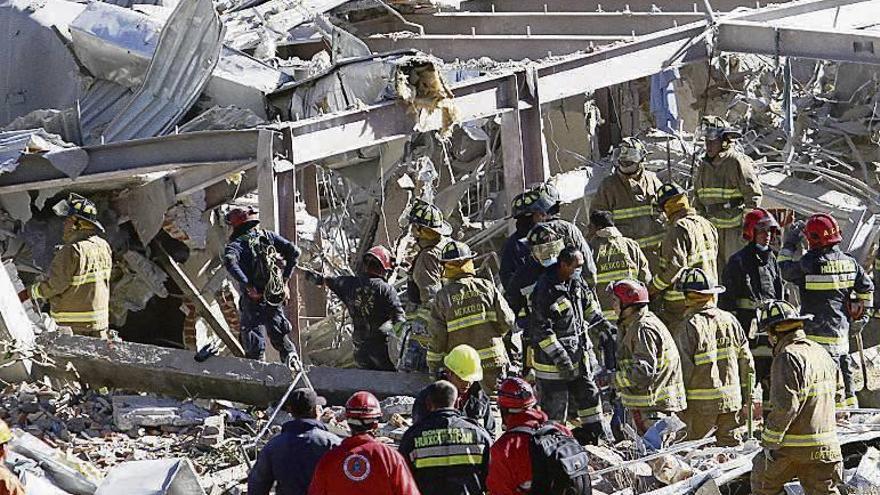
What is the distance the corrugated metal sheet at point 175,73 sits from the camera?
1777 centimetres

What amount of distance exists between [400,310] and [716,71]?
659cm

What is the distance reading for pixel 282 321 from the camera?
14.5 metres

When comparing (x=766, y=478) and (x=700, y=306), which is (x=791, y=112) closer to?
(x=700, y=306)

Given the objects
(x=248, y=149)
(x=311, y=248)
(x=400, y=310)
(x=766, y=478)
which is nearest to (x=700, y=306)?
(x=766, y=478)

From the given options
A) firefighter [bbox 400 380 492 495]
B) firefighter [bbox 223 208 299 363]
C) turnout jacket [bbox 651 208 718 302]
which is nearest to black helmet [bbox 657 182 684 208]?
turnout jacket [bbox 651 208 718 302]

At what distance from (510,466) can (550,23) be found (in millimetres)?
11339

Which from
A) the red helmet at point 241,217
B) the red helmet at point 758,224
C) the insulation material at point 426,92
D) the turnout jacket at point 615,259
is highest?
the insulation material at point 426,92

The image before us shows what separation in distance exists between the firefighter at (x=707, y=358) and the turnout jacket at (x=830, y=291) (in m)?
1.45

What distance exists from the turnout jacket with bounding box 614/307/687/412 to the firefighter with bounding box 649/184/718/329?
1.98 meters

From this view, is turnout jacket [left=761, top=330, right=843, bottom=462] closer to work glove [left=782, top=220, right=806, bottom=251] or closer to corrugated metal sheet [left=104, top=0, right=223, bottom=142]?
work glove [left=782, top=220, right=806, bottom=251]

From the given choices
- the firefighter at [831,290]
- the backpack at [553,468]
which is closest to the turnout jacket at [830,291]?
the firefighter at [831,290]

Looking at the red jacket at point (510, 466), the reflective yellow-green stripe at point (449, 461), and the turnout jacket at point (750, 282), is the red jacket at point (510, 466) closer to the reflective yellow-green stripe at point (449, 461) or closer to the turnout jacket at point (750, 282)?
the reflective yellow-green stripe at point (449, 461)

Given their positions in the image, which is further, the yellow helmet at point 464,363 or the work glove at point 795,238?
the work glove at point 795,238

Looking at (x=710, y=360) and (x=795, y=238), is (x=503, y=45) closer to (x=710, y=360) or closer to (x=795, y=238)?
(x=795, y=238)
